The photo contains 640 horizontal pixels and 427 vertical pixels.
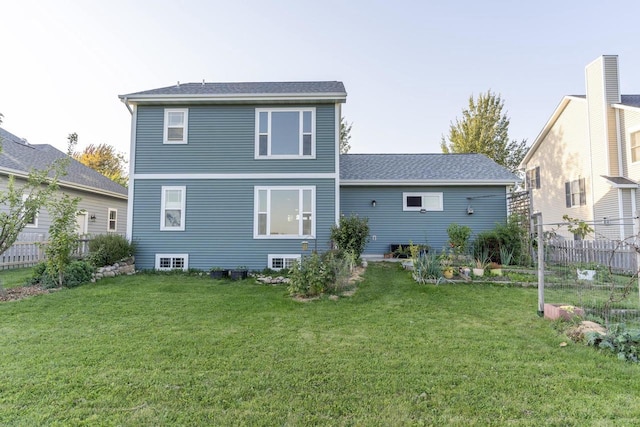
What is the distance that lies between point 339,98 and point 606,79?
37.8ft

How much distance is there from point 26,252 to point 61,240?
523 centimetres

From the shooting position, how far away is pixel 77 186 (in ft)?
43.1

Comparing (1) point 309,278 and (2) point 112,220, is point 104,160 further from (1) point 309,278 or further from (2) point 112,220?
(1) point 309,278

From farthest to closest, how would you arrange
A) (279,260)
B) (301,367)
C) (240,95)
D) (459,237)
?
(459,237), (279,260), (240,95), (301,367)

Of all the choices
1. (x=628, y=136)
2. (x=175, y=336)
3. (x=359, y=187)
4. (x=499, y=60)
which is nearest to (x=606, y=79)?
(x=628, y=136)

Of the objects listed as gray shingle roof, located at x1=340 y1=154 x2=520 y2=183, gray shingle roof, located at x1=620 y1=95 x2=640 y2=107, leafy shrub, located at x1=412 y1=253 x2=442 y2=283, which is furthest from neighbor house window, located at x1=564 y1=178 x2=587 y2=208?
leafy shrub, located at x1=412 y1=253 x2=442 y2=283

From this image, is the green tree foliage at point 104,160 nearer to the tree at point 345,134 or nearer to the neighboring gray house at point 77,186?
the neighboring gray house at point 77,186

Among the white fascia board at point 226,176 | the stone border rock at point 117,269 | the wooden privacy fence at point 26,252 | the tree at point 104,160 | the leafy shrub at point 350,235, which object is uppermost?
the tree at point 104,160

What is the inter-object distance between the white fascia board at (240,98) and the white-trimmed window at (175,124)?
34cm

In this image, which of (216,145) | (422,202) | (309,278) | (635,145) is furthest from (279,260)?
(635,145)

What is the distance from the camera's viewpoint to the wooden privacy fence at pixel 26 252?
366 inches

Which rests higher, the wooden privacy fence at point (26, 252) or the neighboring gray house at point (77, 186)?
the neighboring gray house at point (77, 186)

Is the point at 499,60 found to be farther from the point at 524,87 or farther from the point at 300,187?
the point at 300,187

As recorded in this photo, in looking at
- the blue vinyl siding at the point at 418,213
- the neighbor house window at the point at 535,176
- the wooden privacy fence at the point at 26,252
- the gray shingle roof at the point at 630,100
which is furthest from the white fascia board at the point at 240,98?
the neighbor house window at the point at 535,176
